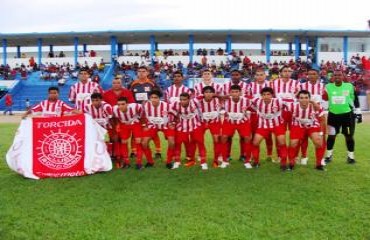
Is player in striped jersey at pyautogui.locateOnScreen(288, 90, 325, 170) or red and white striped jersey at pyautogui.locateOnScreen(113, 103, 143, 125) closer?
player in striped jersey at pyautogui.locateOnScreen(288, 90, 325, 170)

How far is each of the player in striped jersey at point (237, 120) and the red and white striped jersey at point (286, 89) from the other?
26.3 inches

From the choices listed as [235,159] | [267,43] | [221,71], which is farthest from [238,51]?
[235,159]

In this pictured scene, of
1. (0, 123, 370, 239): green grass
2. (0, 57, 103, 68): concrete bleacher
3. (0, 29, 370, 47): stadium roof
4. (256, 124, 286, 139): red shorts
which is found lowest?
(0, 123, 370, 239): green grass

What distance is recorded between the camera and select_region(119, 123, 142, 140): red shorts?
28.0 ft

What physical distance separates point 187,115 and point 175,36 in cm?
3209

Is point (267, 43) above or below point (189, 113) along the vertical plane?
above

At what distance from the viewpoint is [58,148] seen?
7.99m

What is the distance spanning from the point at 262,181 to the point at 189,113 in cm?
196

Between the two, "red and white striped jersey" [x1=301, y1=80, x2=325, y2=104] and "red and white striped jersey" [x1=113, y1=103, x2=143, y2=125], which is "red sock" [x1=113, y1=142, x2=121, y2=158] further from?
"red and white striped jersey" [x1=301, y1=80, x2=325, y2=104]

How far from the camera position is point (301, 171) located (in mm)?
7898

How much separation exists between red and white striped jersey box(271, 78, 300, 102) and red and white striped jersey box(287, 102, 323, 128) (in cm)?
46

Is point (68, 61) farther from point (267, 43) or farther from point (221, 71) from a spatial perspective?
point (267, 43)

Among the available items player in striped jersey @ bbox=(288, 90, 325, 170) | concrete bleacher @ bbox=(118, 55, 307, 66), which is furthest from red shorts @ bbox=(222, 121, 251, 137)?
concrete bleacher @ bbox=(118, 55, 307, 66)

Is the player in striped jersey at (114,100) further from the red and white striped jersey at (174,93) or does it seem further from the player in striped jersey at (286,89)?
the player in striped jersey at (286,89)
